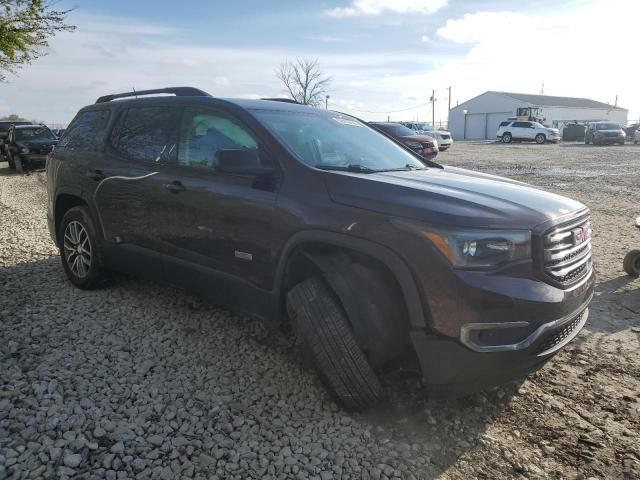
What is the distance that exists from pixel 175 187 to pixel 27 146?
1643cm

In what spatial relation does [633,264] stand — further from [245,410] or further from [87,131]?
[87,131]

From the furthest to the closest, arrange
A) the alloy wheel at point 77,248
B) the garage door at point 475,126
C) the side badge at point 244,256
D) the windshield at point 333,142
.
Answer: the garage door at point 475,126, the alloy wheel at point 77,248, the windshield at point 333,142, the side badge at point 244,256

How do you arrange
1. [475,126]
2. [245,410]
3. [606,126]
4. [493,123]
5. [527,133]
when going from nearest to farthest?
[245,410] → [606,126] → [527,133] → [493,123] → [475,126]

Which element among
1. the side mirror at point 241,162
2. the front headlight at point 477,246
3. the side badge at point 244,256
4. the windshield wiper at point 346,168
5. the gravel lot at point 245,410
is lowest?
the gravel lot at point 245,410

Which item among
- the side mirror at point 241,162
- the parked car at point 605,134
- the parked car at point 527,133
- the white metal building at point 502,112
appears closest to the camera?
the side mirror at point 241,162

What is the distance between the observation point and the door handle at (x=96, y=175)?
14.1 ft

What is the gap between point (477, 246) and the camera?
8.01 ft

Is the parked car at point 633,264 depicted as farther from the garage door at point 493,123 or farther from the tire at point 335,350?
the garage door at point 493,123

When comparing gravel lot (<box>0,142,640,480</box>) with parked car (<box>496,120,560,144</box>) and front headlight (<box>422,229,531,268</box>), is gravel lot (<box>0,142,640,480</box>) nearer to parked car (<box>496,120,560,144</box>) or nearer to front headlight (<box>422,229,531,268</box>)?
front headlight (<box>422,229,531,268</box>)

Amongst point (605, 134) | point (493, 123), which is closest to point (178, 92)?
point (605, 134)

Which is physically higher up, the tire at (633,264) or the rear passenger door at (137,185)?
the rear passenger door at (137,185)

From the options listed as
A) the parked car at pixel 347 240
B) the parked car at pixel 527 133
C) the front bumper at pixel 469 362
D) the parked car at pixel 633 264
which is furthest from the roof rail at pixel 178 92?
the parked car at pixel 527 133

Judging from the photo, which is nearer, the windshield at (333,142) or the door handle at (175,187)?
the windshield at (333,142)

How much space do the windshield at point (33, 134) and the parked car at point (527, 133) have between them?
106 feet
